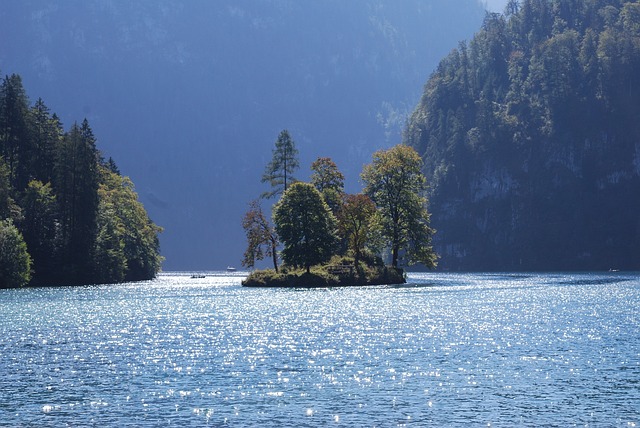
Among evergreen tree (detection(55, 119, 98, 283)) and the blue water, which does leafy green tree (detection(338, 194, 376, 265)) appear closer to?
evergreen tree (detection(55, 119, 98, 283))

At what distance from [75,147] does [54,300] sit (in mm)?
52013

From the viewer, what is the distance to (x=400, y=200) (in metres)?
121

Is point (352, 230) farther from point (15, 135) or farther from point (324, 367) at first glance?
point (324, 367)

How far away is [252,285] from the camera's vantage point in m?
127

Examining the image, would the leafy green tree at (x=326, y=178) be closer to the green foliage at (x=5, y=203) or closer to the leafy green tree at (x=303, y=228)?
the leafy green tree at (x=303, y=228)

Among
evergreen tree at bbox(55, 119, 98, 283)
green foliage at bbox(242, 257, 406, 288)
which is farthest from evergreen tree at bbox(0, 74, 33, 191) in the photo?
green foliage at bbox(242, 257, 406, 288)

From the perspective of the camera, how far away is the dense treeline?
124 metres

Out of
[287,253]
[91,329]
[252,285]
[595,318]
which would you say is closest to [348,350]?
[91,329]

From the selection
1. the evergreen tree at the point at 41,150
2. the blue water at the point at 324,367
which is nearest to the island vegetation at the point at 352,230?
the evergreen tree at the point at 41,150

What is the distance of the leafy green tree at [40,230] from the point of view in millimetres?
126938

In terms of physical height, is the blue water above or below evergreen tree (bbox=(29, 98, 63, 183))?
below

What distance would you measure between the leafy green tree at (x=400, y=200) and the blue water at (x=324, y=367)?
4792 cm

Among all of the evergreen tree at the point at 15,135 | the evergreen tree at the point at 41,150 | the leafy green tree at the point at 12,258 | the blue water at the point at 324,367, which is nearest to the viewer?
the blue water at the point at 324,367

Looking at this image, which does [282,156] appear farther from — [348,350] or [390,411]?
[390,411]
